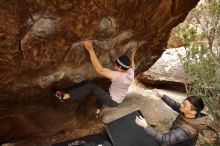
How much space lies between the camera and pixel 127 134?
8289mm

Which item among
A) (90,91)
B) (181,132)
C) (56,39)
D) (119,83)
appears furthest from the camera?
(90,91)

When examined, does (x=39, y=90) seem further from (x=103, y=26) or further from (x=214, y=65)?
(x=214, y=65)

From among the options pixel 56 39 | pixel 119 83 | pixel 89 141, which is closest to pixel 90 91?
pixel 119 83

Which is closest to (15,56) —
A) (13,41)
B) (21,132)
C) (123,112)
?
(13,41)

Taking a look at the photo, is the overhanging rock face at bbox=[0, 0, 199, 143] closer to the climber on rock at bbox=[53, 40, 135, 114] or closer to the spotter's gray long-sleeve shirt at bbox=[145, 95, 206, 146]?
the climber on rock at bbox=[53, 40, 135, 114]

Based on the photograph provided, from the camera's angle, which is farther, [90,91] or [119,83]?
[90,91]

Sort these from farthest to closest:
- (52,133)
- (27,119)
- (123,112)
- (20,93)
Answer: (123,112) → (52,133) → (27,119) → (20,93)

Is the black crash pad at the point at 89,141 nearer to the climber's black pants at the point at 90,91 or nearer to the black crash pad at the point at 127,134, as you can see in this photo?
the black crash pad at the point at 127,134

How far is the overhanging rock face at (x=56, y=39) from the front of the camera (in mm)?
5969

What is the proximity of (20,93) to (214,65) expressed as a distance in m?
5.26

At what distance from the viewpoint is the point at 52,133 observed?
873 centimetres

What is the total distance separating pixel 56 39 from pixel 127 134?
319cm

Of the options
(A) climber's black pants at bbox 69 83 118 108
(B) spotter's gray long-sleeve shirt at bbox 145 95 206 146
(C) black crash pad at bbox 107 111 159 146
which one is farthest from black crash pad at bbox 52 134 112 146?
(B) spotter's gray long-sleeve shirt at bbox 145 95 206 146

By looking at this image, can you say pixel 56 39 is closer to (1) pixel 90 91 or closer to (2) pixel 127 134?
(1) pixel 90 91
